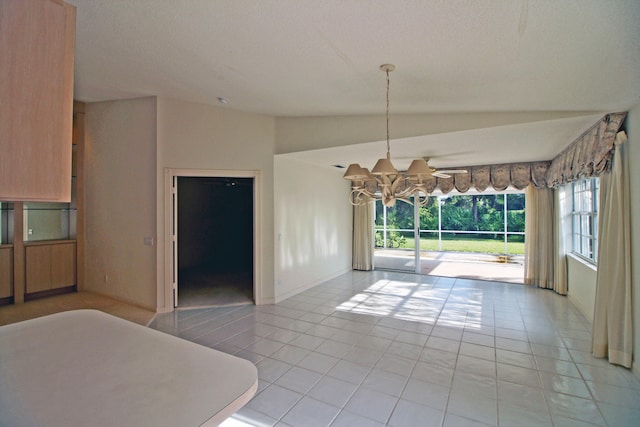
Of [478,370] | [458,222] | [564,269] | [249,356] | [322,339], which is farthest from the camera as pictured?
[458,222]

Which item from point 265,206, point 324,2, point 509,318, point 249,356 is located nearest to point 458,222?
point 509,318

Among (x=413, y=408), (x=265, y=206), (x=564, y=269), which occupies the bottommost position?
(x=413, y=408)

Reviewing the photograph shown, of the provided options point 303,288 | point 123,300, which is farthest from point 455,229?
point 123,300

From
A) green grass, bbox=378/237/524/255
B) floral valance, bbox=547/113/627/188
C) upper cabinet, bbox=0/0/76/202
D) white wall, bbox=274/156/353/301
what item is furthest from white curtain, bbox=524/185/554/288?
upper cabinet, bbox=0/0/76/202

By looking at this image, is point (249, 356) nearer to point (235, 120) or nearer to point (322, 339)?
point (322, 339)

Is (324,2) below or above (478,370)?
above

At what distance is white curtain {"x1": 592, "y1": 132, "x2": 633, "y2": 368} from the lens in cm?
275

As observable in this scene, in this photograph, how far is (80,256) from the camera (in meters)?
5.02

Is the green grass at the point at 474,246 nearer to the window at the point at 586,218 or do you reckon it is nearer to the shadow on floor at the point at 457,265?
the shadow on floor at the point at 457,265

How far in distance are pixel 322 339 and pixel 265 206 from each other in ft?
7.03

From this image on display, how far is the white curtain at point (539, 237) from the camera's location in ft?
18.4

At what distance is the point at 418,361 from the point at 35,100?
→ 3243mm

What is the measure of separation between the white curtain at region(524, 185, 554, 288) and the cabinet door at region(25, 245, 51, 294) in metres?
8.32

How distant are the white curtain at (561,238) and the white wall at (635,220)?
288cm
